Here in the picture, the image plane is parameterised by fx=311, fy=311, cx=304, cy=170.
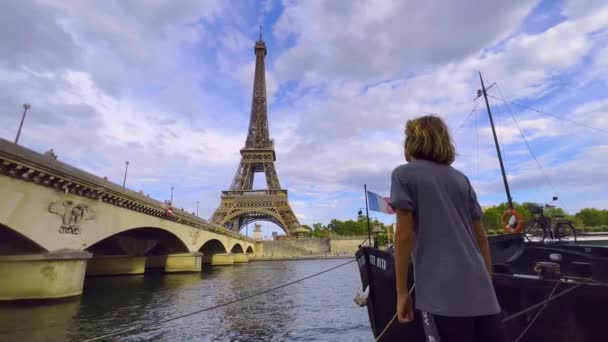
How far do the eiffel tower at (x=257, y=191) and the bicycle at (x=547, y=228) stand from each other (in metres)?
54.3

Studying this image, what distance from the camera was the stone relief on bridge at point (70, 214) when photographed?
12.4 metres

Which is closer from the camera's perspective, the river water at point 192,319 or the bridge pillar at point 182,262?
the river water at point 192,319

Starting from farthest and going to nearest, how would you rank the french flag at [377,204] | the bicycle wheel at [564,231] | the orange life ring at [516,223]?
the bicycle wheel at [564,231], the french flag at [377,204], the orange life ring at [516,223]

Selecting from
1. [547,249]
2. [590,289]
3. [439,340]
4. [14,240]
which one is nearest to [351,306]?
[547,249]

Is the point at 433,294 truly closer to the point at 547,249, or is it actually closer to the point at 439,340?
the point at 439,340

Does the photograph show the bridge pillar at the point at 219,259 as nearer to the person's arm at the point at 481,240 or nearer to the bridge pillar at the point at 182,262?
the bridge pillar at the point at 182,262

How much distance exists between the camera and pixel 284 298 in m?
15.2

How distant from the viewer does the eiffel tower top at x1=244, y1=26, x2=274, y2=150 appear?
7550 centimetres

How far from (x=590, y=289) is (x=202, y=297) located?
1580cm

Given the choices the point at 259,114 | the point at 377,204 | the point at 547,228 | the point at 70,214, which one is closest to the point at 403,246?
the point at 377,204

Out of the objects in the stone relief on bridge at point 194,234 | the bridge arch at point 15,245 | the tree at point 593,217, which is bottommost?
the bridge arch at point 15,245

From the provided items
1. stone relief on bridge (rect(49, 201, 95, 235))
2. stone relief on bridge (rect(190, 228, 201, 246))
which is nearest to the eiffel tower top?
stone relief on bridge (rect(190, 228, 201, 246))

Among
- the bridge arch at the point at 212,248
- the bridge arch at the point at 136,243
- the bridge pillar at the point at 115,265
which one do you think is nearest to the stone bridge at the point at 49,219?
the bridge arch at the point at 136,243

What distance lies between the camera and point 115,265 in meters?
27.3
